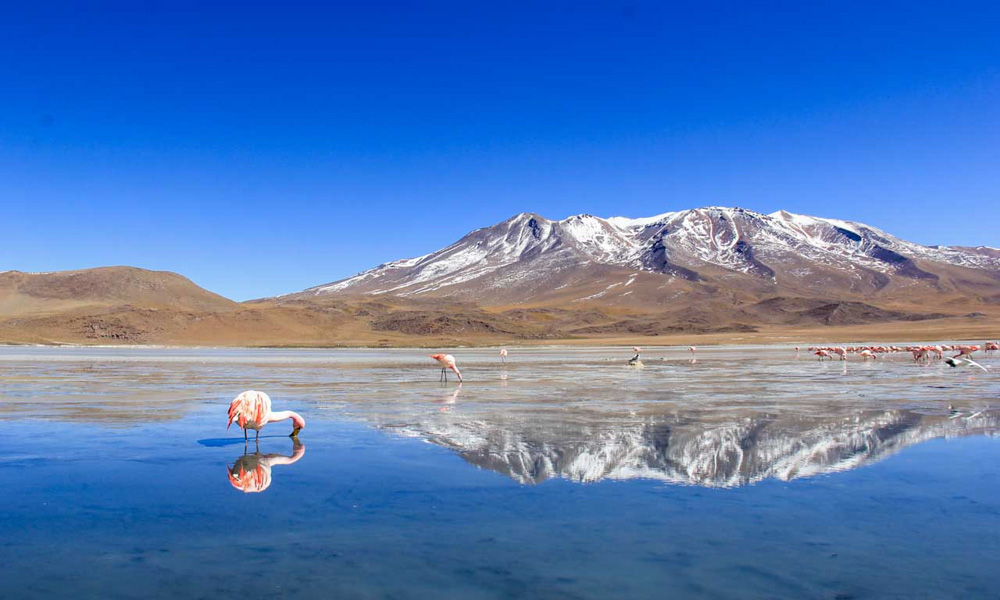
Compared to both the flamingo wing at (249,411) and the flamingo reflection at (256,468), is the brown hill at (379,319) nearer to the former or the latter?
the flamingo wing at (249,411)

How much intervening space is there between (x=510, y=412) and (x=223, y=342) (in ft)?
219

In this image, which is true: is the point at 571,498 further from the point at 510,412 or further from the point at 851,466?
the point at 510,412

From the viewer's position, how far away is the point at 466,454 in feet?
33.1

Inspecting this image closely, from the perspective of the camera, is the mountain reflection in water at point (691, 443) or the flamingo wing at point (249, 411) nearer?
the mountain reflection in water at point (691, 443)

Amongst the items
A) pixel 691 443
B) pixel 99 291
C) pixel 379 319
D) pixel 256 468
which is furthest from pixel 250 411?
pixel 99 291

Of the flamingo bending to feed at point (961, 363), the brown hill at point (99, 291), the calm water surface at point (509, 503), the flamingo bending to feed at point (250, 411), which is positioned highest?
the brown hill at point (99, 291)

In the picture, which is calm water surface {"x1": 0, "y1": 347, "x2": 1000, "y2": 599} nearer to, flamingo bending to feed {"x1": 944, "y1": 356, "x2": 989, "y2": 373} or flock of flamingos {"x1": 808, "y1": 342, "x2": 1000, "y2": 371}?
flamingo bending to feed {"x1": 944, "y1": 356, "x2": 989, "y2": 373}

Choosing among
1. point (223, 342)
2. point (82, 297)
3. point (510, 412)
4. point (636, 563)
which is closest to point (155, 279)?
point (82, 297)

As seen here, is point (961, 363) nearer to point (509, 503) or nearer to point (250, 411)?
point (509, 503)

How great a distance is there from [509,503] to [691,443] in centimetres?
443

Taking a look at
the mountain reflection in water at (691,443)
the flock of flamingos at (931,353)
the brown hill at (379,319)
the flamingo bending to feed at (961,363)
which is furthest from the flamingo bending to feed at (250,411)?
the brown hill at (379,319)

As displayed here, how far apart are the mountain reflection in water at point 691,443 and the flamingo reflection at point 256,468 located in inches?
89.7

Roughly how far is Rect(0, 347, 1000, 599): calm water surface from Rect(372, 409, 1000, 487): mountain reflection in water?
0.20 ft

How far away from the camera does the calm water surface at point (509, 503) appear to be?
5273 millimetres
